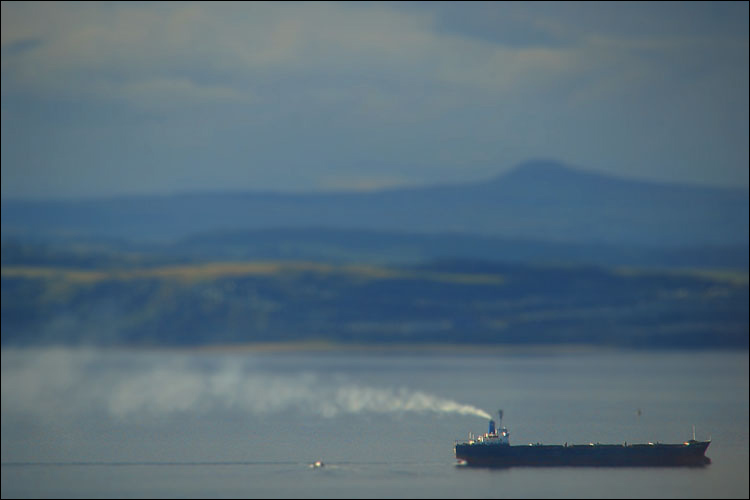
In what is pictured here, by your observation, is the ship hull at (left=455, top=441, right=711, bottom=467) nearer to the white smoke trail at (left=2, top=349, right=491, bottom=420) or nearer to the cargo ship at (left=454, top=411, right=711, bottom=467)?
the cargo ship at (left=454, top=411, right=711, bottom=467)

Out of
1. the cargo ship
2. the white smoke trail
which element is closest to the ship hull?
the cargo ship

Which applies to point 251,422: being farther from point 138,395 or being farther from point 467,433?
point 138,395

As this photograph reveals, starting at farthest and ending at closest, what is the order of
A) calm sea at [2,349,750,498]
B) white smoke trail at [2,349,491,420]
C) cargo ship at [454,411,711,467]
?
white smoke trail at [2,349,491,420]
cargo ship at [454,411,711,467]
calm sea at [2,349,750,498]

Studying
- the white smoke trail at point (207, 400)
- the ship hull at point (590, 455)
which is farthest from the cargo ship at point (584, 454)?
the white smoke trail at point (207, 400)

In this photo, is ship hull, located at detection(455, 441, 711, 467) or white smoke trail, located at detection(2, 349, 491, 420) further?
white smoke trail, located at detection(2, 349, 491, 420)

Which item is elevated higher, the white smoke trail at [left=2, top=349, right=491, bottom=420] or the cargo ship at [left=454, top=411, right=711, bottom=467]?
the white smoke trail at [left=2, top=349, right=491, bottom=420]

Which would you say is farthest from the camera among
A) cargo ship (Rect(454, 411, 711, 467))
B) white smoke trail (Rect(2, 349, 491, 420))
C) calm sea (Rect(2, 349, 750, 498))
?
white smoke trail (Rect(2, 349, 491, 420))
